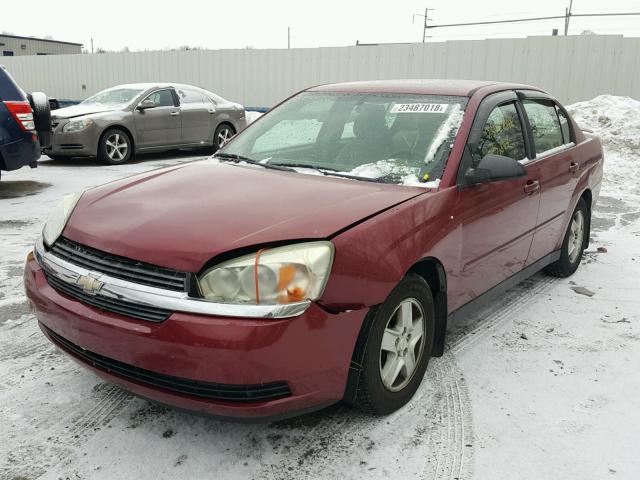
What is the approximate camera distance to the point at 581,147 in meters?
4.74

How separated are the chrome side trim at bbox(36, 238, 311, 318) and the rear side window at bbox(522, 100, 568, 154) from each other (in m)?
2.57

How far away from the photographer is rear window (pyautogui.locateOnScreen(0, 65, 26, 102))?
7.28 m

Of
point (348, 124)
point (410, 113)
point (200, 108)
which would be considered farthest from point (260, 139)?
point (200, 108)

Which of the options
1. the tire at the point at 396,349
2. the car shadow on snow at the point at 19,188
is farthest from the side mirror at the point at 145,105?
the tire at the point at 396,349

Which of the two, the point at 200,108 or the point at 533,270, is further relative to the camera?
the point at 200,108

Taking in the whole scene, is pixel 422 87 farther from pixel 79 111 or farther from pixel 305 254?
pixel 79 111

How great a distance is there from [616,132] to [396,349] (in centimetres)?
1012

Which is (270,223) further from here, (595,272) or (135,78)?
(135,78)

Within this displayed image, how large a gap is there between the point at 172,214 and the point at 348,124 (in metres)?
1.38

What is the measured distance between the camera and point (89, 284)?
2371mm

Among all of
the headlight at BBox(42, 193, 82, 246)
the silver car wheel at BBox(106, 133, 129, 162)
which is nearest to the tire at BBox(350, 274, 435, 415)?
the headlight at BBox(42, 193, 82, 246)

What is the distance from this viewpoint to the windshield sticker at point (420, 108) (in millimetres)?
3375

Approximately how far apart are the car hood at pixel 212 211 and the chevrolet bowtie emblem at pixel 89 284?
0.43 feet

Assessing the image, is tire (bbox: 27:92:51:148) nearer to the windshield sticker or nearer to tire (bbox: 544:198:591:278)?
the windshield sticker
